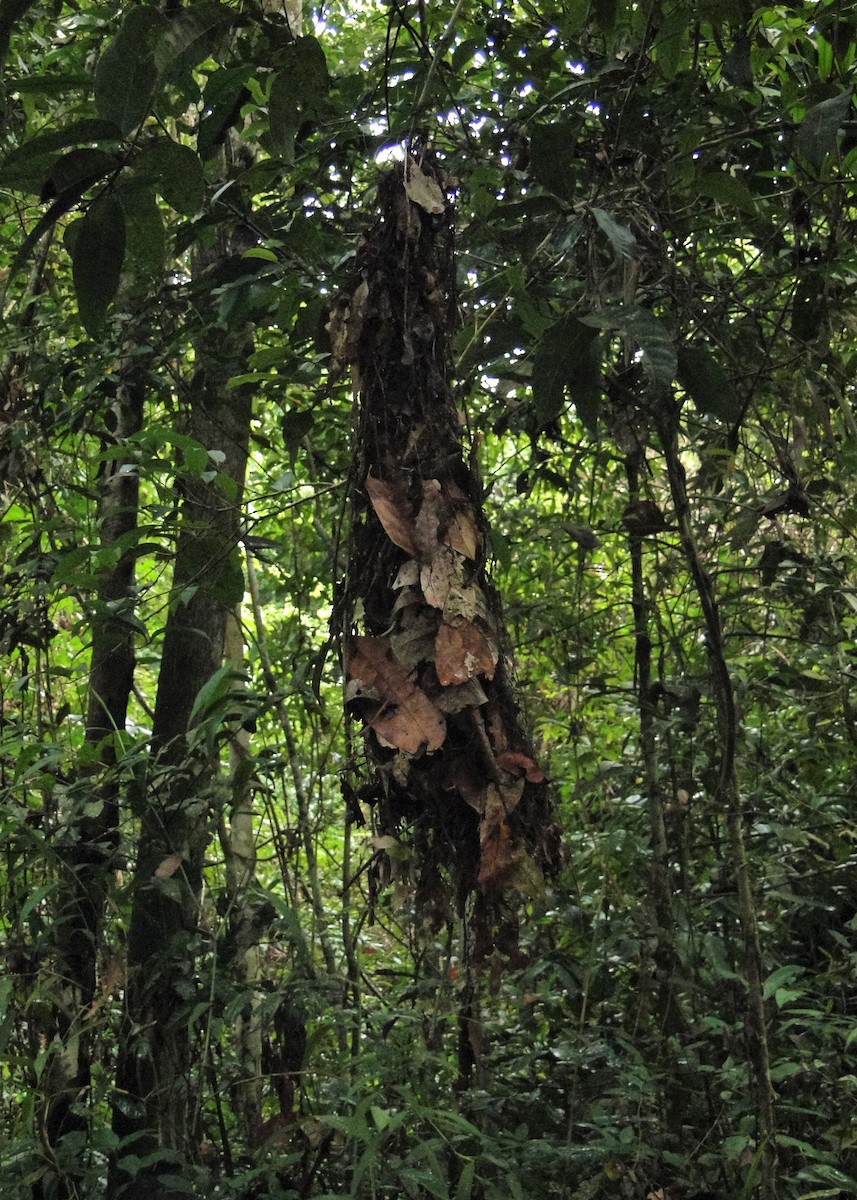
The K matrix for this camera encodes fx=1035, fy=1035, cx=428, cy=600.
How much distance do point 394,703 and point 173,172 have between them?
489mm

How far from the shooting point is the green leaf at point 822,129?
1.08m

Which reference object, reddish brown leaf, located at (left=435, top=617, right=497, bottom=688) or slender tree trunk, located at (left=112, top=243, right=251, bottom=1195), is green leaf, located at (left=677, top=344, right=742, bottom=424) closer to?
reddish brown leaf, located at (left=435, top=617, right=497, bottom=688)

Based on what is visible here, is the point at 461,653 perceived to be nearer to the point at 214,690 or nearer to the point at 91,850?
the point at 214,690

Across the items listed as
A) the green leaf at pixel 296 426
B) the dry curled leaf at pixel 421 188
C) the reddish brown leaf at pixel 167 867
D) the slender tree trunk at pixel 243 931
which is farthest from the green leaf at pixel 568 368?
the reddish brown leaf at pixel 167 867

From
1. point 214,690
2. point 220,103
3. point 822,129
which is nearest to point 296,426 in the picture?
point 214,690

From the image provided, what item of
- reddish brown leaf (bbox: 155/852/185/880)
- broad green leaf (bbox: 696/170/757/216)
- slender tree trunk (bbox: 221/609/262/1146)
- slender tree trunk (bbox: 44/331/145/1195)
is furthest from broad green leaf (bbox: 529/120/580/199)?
reddish brown leaf (bbox: 155/852/185/880)

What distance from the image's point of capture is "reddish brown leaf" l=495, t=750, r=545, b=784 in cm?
98

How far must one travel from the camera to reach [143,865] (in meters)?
1.79

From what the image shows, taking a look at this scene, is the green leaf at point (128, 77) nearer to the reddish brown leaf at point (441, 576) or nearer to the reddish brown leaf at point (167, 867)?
the reddish brown leaf at point (441, 576)

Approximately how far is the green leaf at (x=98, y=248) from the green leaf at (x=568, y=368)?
45 cm

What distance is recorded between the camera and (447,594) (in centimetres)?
95

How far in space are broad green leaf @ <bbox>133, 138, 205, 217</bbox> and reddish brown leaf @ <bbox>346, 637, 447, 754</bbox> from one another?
42 cm

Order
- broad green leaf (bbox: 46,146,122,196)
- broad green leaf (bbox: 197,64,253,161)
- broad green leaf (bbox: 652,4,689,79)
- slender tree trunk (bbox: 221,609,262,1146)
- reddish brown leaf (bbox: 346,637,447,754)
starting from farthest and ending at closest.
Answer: slender tree trunk (bbox: 221,609,262,1146)
broad green leaf (bbox: 652,4,689,79)
broad green leaf (bbox: 197,64,253,161)
reddish brown leaf (bbox: 346,637,447,754)
broad green leaf (bbox: 46,146,122,196)

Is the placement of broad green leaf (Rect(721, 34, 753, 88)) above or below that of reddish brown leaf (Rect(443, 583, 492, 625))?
above
